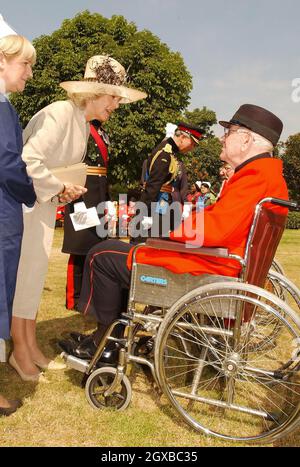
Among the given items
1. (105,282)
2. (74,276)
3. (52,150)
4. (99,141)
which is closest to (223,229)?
(105,282)

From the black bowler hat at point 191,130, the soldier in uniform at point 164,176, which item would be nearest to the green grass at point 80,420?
the soldier in uniform at point 164,176

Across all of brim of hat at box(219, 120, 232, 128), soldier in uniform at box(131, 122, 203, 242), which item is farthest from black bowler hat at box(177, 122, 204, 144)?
brim of hat at box(219, 120, 232, 128)

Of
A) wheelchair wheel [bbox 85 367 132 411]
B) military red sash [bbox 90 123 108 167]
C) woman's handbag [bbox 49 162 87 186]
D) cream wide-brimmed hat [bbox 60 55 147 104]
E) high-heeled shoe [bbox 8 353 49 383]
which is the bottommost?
high-heeled shoe [bbox 8 353 49 383]

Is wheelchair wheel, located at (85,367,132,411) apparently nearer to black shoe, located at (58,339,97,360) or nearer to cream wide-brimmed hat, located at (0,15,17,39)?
black shoe, located at (58,339,97,360)

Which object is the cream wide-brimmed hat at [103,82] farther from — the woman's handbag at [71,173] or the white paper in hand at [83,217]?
the white paper in hand at [83,217]

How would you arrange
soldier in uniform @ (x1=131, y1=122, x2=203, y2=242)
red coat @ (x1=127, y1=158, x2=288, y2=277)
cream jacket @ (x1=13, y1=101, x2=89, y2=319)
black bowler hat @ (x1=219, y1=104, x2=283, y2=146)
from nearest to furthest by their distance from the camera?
red coat @ (x1=127, y1=158, x2=288, y2=277) → black bowler hat @ (x1=219, y1=104, x2=283, y2=146) → cream jacket @ (x1=13, y1=101, x2=89, y2=319) → soldier in uniform @ (x1=131, y1=122, x2=203, y2=242)

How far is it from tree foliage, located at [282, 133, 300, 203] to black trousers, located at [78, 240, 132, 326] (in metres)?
48.7

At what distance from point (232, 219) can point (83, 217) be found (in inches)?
62.1

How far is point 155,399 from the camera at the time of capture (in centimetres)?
313

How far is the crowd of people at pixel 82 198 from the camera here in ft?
8.18

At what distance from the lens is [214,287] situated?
235 cm

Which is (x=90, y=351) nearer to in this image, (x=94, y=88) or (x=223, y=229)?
(x=223, y=229)

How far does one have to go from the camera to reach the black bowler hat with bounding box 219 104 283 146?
2742 millimetres
